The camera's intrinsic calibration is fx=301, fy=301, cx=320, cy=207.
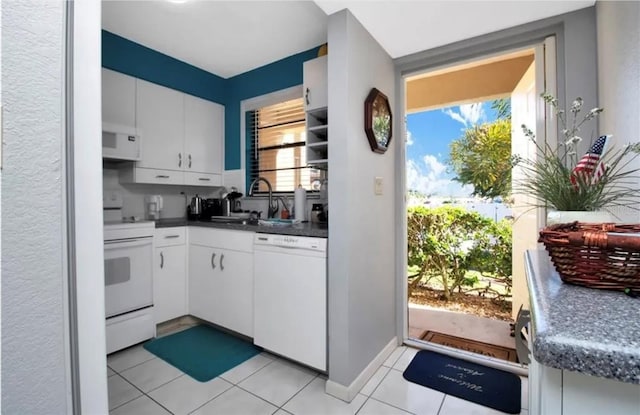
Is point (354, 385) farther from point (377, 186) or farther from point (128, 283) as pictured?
point (128, 283)

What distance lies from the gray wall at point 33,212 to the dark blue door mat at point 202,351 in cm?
148

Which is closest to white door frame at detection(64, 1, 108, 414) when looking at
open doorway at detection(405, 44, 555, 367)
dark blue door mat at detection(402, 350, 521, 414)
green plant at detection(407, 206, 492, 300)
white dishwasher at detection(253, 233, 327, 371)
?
white dishwasher at detection(253, 233, 327, 371)

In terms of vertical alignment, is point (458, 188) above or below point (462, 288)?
above

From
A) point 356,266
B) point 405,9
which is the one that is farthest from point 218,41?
point 356,266

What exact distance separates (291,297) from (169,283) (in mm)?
1259

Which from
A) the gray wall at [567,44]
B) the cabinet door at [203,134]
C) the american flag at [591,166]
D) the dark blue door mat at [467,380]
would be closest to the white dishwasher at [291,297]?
the dark blue door mat at [467,380]

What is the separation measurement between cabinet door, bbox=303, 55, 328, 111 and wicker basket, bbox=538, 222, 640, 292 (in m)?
1.89

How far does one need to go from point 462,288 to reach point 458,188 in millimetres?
1266

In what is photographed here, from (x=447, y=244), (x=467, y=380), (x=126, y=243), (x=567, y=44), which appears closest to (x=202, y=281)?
(x=126, y=243)

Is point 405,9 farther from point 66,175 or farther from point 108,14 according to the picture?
point 108,14

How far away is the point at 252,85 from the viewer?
10.4 ft

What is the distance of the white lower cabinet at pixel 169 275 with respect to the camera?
8.31ft

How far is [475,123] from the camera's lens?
12.3 ft

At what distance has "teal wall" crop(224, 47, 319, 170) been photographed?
2.84 m
